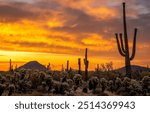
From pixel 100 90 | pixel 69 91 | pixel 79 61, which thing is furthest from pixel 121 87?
pixel 79 61

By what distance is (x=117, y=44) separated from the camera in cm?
2712

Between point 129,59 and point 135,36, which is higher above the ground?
point 135,36

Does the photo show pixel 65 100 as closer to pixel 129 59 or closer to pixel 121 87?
pixel 121 87

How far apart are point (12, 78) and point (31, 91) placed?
2.33 metres

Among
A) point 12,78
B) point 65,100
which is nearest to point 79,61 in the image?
point 12,78

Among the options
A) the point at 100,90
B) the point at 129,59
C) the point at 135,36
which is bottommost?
the point at 100,90

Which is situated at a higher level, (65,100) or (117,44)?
(117,44)

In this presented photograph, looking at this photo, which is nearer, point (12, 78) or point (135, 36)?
point (12, 78)

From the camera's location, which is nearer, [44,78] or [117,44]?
[44,78]

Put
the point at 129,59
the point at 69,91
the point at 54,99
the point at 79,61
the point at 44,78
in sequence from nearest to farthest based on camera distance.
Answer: the point at 54,99 < the point at 69,91 < the point at 44,78 < the point at 129,59 < the point at 79,61

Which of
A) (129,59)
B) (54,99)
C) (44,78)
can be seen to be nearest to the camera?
(54,99)

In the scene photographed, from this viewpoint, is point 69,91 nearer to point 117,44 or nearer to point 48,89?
point 48,89

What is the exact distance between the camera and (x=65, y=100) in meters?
10.6

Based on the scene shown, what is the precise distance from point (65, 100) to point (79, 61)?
26100mm
